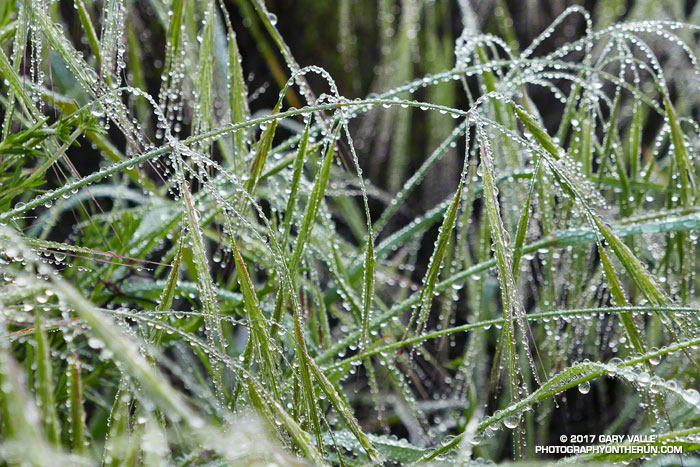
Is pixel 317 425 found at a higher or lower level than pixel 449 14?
lower

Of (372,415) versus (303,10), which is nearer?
(372,415)

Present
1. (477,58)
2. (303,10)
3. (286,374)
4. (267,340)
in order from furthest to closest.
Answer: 1. (303,10)
2. (477,58)
3. (286,374)
4. (267,340)

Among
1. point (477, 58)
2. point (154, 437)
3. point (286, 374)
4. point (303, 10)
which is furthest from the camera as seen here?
point (303, 10)

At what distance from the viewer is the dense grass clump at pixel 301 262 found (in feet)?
1.41

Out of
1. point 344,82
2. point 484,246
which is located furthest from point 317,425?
point 344,82

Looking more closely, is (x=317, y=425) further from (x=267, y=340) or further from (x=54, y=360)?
(x=54, y=360)

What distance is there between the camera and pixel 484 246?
2.40 ft

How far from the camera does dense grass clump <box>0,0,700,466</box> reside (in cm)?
43

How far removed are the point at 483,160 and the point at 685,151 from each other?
0.32 meters

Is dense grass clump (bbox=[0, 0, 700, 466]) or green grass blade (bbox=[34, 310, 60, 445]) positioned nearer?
green grass blade (bbox=[34, 310, 60, 445])

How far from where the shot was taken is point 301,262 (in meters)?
0.76

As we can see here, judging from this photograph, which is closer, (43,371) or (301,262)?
(43,371)

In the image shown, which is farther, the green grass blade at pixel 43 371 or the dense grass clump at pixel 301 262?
the dense grass clump at pixel 301 262

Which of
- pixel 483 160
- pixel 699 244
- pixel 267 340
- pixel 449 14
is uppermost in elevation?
pixel 449 14
